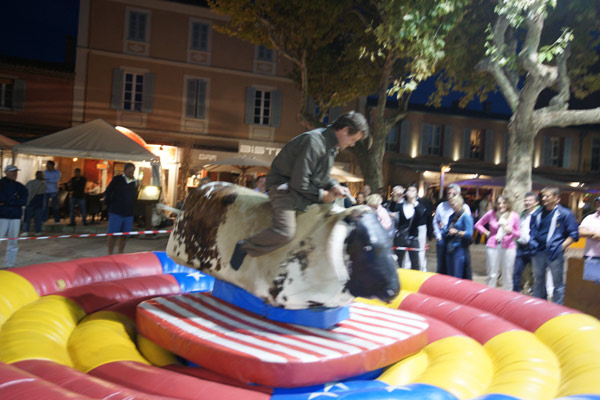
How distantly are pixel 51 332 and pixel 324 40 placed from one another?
13.0 m

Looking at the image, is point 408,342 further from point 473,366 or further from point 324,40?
point 324,40

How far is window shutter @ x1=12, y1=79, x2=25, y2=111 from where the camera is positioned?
65.0 ft

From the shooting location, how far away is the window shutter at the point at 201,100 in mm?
21516

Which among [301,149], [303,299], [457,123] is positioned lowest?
[303,299]

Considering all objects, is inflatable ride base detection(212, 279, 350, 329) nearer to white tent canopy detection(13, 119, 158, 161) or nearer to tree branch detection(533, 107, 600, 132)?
tree branch detection(533, 107, 600, 132)

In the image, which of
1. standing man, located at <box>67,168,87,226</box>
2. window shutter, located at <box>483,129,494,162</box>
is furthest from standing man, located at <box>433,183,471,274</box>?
window shutter, located at <box>483,129,494,162</box>

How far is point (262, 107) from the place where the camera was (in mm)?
22516

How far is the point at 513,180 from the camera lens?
963 centimetres

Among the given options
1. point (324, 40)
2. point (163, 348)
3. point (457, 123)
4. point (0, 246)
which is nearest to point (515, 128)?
point (324, 40)

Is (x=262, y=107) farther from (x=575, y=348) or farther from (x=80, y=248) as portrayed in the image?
(x=575, y=348)

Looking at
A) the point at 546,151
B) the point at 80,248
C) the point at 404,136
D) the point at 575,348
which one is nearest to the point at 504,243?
the point at 575,348

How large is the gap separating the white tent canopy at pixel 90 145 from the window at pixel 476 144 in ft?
66.0

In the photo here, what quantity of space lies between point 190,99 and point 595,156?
81.3ft

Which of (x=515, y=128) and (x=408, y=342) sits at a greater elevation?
(x=515, y=128)
